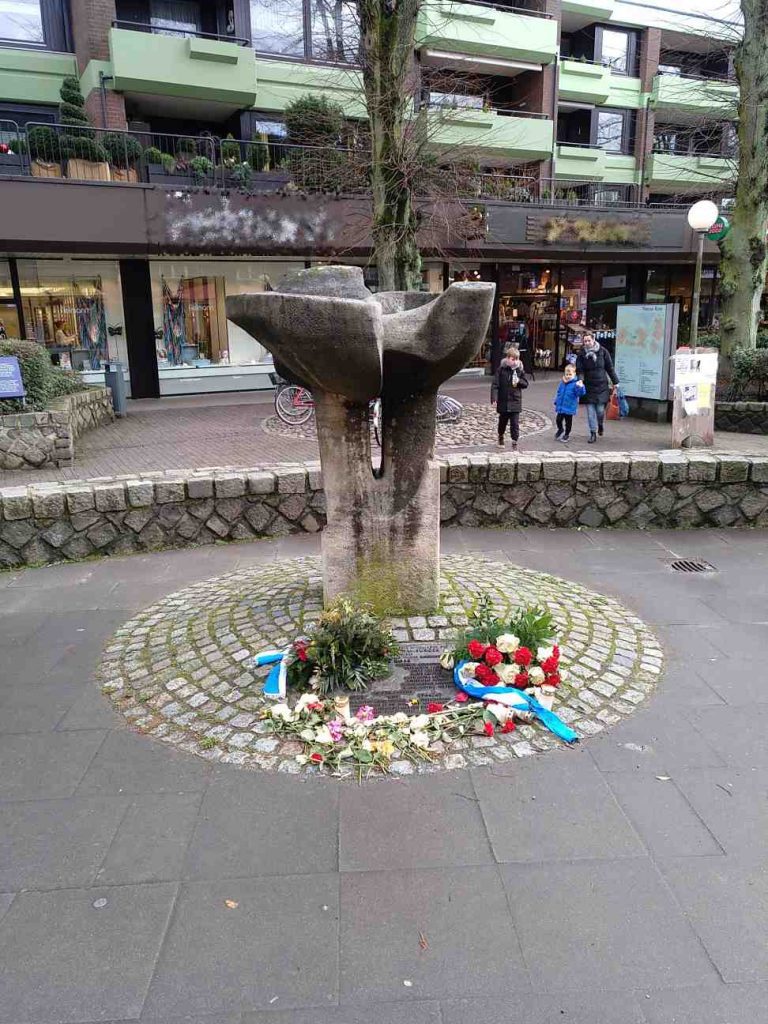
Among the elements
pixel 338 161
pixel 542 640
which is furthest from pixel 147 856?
pixel 338 161

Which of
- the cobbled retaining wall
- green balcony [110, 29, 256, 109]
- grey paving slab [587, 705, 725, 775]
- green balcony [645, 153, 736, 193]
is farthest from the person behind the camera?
green balcony [645, 153, 736, 193]

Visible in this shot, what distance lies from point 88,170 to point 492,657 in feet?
52.4

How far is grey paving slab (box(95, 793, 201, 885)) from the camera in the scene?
10.1 feet

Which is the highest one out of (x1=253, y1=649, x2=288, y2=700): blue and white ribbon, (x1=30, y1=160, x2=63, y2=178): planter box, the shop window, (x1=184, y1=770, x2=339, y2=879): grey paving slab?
(x1=30, y1=160, x2=63, y2=178): planter box

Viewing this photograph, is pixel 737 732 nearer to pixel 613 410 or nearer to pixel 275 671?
pixel 275 671

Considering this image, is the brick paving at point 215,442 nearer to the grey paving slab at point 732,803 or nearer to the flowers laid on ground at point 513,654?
the flowers laid on ground at point 513,654

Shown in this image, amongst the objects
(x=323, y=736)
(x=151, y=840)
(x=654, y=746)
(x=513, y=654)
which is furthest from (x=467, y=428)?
(x=151, y=840)

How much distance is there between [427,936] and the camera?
2717 mm

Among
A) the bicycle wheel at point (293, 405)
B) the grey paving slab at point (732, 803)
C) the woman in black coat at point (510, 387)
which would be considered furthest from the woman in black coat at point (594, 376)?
the grey paving slab at point (732, 803)

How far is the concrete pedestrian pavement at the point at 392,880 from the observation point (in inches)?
97.8

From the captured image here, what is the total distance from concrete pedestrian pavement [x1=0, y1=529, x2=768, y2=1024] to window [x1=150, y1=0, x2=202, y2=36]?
20.5m

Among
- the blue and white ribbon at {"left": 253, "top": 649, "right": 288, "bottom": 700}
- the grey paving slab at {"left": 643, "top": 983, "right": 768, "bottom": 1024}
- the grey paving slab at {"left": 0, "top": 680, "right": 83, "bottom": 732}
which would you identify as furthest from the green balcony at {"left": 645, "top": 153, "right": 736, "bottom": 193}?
the grey paving slab at {"left": 643, "top": 983, "right": 768, "bottom": 1024}

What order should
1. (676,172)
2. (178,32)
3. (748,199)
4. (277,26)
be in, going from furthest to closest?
(676,172)
(277,26)
(178,32)
(748,199)

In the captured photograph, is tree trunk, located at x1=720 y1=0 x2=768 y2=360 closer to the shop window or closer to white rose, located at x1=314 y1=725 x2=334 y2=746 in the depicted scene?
white rose, located at x1=314 y1=725 x2=334 y2=746
